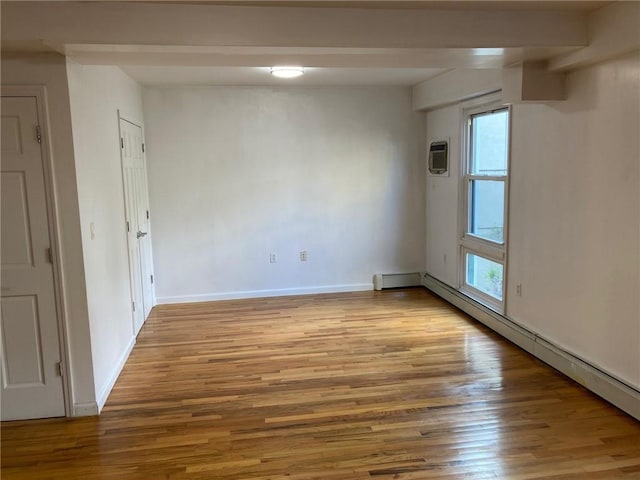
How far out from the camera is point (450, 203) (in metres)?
5.42

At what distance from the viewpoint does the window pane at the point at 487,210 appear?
4.52 meters

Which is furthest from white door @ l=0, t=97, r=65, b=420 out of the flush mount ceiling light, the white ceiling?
the flush mount ceiling light

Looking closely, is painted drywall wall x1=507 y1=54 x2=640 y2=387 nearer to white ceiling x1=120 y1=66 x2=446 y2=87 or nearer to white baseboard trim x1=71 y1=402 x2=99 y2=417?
white ceiling x1=120 y1=66 x2=446 y2=87

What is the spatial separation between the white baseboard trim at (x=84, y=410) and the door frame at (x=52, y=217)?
0.03 metres

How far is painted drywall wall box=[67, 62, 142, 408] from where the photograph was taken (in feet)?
10.1

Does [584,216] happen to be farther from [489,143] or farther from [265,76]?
[265,76]

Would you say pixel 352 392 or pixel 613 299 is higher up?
pixel 613 299

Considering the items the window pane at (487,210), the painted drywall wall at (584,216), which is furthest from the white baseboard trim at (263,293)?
the painted drywall wall at (584,216)

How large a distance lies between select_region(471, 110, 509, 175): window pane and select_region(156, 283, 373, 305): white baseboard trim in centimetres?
200

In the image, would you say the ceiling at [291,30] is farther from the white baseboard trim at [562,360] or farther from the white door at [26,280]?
the white baseboard trim at [562,360]

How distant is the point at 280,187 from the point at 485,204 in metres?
2.28

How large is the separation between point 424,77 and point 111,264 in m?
3.59

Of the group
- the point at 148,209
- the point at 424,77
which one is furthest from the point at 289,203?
Result: the point at 424,77

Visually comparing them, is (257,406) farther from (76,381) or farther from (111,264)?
(111,264)
